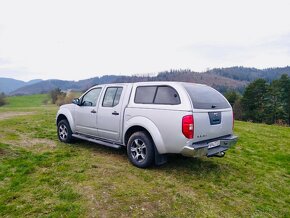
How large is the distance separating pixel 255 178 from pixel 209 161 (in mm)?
1131

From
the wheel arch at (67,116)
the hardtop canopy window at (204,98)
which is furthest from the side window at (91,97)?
the hardtop canopy window at (204,98)

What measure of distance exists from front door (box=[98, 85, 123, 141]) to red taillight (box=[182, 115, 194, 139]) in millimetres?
1744

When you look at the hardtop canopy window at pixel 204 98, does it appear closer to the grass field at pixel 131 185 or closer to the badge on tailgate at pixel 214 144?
the badge on tailgate at pixel 214 144

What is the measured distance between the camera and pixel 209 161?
5617 mm

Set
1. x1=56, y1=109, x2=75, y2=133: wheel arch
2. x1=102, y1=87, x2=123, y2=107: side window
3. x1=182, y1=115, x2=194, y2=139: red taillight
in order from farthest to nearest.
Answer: x1=56, y1=109, x2=75, y2=133: wheel arch → x1=102, y1=87, x2=123, y2=107: side window → x1=182, y1=115, x2=194, y2=139: red taillight

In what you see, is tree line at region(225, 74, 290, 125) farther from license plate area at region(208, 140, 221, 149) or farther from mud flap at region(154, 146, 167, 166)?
mud flap at region(154, 146, 167, 166)

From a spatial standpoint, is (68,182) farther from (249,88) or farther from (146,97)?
(249,88)

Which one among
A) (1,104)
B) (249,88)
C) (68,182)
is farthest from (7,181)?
(1,104)

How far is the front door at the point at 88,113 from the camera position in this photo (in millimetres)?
5945

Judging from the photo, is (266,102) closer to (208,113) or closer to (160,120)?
(208,113)

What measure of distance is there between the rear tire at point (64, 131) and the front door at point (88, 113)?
16.9 inches

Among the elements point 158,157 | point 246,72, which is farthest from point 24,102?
point 246,72

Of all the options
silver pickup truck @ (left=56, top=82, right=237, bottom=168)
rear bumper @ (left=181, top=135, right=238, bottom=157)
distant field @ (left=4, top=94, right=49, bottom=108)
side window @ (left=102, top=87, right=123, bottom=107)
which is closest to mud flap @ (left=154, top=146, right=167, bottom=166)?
silver pickup truck @ (left=56, top=82, right=237, bottom=168)

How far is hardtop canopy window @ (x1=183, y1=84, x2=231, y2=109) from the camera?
433cm
